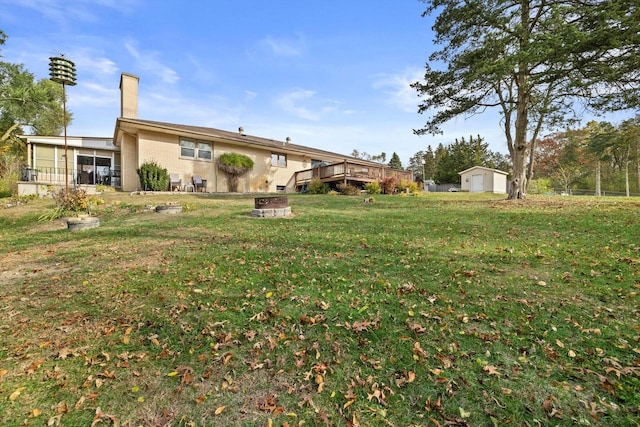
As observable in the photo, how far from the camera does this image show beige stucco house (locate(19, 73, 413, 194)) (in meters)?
16.5

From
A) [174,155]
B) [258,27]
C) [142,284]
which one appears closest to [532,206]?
[142,284]

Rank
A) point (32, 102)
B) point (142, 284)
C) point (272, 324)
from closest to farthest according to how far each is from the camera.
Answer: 1. point (272, 324)
2. point (142, 284)
3. point (32, 102)

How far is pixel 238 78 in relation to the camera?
55.2ft

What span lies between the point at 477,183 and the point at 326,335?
3056cm

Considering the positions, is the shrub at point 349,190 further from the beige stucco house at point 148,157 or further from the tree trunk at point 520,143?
the tree trunk at point 520,143

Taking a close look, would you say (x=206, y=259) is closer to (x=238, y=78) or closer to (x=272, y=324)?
(x=272, y=324)

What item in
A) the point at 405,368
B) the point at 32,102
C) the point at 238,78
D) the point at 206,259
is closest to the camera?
the point at 405,368

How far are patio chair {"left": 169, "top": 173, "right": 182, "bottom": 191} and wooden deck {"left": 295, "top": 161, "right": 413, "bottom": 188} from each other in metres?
8.60

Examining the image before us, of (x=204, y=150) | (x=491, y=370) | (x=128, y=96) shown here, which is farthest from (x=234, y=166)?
(x=491, y=370)

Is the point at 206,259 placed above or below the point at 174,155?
below

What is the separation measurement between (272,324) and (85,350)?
1.64 meters

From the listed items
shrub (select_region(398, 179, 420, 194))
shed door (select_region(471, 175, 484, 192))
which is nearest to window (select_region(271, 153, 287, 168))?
shrub (select_region(398, 179, 420, 194))

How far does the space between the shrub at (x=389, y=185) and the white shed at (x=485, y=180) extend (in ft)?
49.4

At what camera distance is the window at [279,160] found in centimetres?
2125
